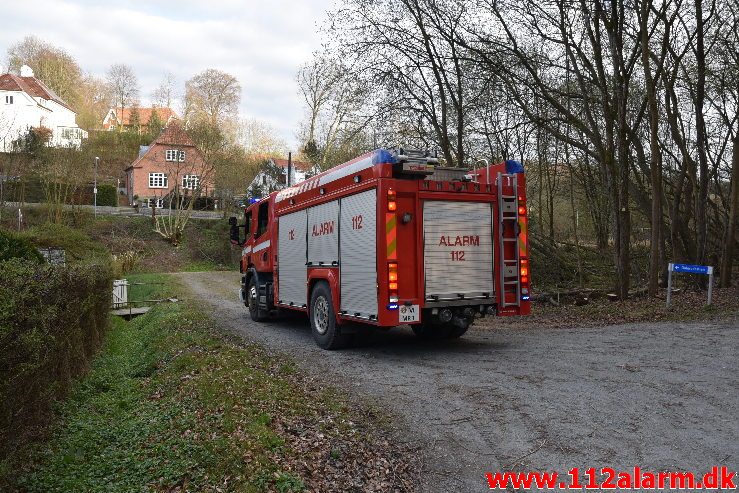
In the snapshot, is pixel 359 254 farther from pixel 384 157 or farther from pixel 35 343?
pixel 35 343

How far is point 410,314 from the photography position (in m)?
8.02

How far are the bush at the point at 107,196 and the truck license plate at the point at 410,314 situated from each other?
4275cm

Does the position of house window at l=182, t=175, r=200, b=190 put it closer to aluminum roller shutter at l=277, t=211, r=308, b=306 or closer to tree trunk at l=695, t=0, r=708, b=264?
aluminum roller shutter at l=277, t=211, r=308, b=306

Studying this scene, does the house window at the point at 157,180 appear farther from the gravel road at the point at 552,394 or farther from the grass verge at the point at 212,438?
the grass verge at the point at 212,438

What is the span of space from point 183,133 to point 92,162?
6.62 meters

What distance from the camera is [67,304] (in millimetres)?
7078

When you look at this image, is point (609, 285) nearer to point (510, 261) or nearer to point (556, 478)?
point (510, 261)

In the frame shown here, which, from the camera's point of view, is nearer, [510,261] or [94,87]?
[510,261]

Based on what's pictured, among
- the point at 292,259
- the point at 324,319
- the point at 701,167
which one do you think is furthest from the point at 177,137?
the point at 324,319

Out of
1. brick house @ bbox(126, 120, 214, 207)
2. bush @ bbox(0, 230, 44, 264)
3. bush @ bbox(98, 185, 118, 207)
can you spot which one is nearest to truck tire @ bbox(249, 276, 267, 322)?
bush @ bbox(0, 230, 44, 264)

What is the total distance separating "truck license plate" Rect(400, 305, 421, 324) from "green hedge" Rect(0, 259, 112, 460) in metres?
4.25

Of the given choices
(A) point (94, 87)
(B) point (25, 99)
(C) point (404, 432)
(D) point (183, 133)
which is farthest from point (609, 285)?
(A) point (94, 87)

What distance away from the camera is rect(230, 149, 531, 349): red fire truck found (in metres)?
8.04

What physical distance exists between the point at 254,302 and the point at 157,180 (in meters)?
44.0
